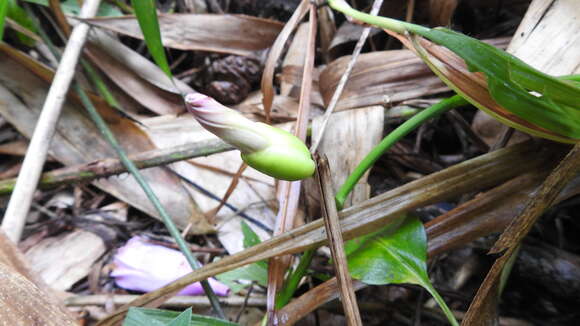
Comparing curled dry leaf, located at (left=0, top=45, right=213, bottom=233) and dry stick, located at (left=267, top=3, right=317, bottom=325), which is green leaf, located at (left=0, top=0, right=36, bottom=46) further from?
dry stick, located at (left=267, top=3, right=317, bottom=325)

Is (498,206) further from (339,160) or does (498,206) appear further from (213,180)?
(213,180)

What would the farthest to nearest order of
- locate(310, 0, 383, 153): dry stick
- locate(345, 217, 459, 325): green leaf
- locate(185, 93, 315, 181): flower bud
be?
locate(310, 0, 383, 153): dry stick
locate(345, 217, 459, 325): green leaf
locate(185, 93, 315, 181): flower bud

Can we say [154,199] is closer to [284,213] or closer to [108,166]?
[108,166]

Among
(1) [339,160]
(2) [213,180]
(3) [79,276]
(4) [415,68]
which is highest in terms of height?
(4) [415,68]

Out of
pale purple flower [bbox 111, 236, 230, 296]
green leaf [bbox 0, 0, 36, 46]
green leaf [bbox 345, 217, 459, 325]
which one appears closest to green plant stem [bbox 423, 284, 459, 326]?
green leaf [bbox 345, 217, 459, 325]

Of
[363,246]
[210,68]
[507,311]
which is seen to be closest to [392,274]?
[363,246]

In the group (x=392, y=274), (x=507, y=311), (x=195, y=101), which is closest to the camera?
(x=195, y=101)

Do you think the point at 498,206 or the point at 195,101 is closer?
the point at 195,101
